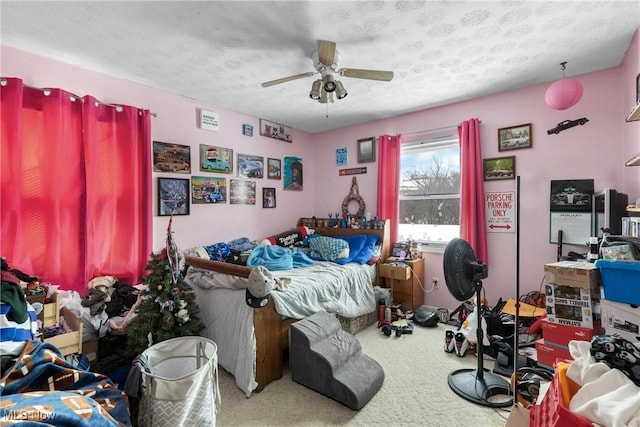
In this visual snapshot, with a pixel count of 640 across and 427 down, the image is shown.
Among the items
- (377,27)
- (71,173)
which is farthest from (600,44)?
(71,173)

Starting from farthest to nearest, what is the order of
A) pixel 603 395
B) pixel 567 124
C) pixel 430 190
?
→ pixel 430 190
pixel 567 124
pixel 603 395

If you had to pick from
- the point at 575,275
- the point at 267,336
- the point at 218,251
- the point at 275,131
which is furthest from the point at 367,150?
the point at 267,336

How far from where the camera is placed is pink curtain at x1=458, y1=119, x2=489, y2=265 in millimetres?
3232

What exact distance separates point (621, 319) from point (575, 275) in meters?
0.33

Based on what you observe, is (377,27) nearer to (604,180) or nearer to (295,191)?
(604,180)

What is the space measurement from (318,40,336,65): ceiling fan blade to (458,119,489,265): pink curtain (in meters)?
2.02

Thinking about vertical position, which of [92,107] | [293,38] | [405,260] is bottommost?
[405,260]

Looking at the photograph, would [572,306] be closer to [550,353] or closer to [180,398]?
[550,353]

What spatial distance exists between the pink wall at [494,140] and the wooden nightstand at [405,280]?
0.59 ft

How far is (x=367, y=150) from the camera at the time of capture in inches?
166

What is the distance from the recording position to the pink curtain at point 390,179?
3.89 m

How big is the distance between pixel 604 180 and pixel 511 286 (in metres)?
1.35

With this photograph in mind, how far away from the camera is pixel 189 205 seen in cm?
328

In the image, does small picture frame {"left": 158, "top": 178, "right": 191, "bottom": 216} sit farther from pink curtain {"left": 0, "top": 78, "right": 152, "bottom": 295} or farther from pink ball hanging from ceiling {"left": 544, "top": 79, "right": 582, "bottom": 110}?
pink ball hanging from ceiling {"left": 544, "top": 79, "right": 582, "bottom": 110}
